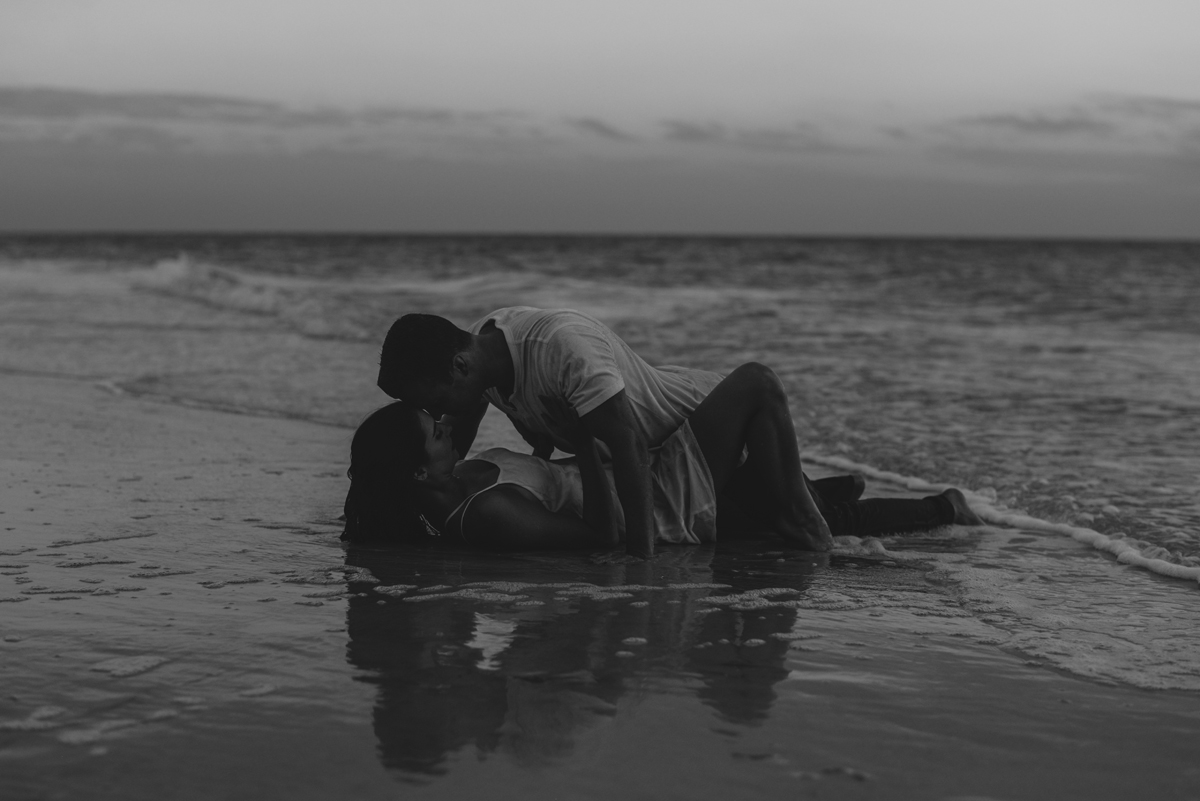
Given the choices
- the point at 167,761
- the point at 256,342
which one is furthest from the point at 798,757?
the point at 256,342

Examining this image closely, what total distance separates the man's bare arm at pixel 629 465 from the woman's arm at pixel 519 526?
0.19 meters

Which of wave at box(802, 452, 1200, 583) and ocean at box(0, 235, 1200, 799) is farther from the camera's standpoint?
wave at box(802, 452, 1200, 583)

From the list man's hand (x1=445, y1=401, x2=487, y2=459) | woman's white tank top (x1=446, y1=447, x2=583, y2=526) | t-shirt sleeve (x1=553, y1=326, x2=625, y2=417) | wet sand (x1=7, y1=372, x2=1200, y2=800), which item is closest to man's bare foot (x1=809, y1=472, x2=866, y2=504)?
wet sand (x1=7, y1=372, x2=1200, y2=800)

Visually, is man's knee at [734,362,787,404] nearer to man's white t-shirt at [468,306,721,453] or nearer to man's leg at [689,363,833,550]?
man's leg at [689,363,833,550]

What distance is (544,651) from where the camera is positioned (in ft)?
9.43

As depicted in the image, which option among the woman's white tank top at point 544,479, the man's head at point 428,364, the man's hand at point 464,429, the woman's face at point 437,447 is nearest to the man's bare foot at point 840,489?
the woman's white tank top at point 544,479

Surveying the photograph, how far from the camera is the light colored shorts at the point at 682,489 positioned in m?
A: 4.11

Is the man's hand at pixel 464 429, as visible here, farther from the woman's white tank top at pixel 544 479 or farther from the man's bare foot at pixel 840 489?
the man's bare foot at pixel 840 489

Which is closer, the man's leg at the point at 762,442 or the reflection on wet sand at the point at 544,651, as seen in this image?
the reflection on wet sand at the point at 544,651

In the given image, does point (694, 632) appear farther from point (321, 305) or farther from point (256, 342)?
point (321, 305)

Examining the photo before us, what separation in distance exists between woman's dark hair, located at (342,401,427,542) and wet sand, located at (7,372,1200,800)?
0.13 meters

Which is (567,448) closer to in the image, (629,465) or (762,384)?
(629,465)

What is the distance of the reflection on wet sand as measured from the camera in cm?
237

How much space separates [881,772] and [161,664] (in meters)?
1.61
